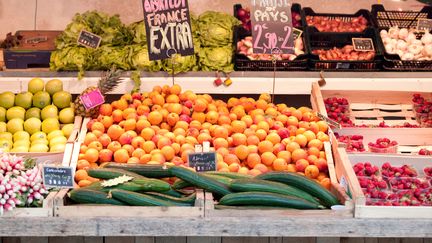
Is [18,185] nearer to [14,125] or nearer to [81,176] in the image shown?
[81,176]

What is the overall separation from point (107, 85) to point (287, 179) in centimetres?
204

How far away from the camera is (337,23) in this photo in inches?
243

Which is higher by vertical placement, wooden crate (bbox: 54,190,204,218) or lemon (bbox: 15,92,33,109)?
lemon (bbox: 15,92,33,109)

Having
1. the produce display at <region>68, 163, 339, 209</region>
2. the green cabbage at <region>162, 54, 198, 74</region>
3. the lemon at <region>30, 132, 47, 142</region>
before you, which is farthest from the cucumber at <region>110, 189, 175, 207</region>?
the green cabbage at <region>162, 54, 198, 74</region>

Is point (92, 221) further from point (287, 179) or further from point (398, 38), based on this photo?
point (398, 38)

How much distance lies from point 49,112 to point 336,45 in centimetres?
253

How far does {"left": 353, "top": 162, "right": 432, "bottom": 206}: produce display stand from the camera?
3.72 m

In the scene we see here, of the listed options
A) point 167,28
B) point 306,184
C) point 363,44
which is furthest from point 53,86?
point 363,44

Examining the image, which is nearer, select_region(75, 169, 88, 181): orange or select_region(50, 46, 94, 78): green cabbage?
select_region(75, 169, 88, 181): orange

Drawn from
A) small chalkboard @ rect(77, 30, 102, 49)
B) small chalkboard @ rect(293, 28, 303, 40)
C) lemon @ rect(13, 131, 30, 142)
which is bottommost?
lemon @ rect(13, 131, 30, 142)

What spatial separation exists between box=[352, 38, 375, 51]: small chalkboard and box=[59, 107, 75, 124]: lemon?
7.78 feet

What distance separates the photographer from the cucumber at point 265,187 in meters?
3.62

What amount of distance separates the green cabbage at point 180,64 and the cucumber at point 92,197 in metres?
2.04

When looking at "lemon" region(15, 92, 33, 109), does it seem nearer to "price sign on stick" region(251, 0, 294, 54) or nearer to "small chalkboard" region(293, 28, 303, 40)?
"price sign on stick" region(251, 0, 294, 54)
